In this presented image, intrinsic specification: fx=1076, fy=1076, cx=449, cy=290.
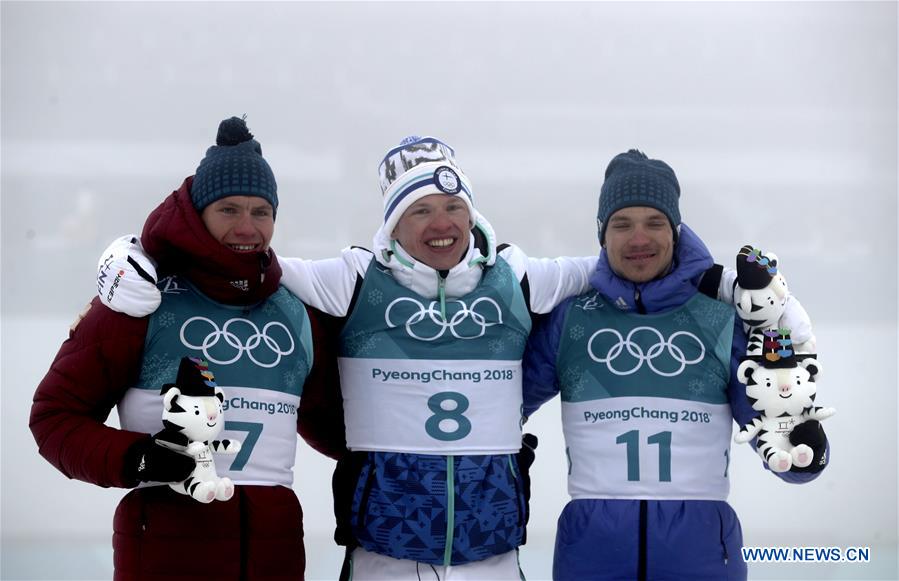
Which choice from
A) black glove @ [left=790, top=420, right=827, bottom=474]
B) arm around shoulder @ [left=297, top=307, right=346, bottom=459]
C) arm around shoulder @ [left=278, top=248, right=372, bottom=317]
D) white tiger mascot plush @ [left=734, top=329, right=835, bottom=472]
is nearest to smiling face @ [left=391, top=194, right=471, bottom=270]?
arm around shoulder @ [left=278, top=248, right=372, bottom=317]

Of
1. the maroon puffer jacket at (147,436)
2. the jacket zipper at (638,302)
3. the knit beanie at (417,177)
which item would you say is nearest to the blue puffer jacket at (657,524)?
the jacket zipper at (638,302)

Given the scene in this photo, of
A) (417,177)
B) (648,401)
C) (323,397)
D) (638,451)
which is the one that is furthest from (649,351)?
(323,397)

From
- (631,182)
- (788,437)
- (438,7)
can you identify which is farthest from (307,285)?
(438,7)

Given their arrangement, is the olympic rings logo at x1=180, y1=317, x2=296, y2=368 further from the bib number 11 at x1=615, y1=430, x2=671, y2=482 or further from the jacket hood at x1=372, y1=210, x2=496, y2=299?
the bib number 11 at x1=615, y1=430, x2=671, y2=482

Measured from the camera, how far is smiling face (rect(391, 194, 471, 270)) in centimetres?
234

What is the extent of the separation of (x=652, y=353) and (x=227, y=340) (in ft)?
3.01

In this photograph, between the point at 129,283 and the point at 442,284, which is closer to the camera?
the point at 129,283

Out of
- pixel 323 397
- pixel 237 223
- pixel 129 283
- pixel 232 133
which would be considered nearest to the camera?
pixel 129 283

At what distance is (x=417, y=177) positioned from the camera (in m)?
2.38

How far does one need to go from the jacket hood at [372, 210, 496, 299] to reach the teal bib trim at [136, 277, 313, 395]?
24 centimetres

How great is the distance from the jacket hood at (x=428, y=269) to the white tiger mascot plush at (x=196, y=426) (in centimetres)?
52

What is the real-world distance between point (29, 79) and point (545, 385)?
2649mm

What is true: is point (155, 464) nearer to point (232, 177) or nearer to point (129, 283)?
point (129, 283)

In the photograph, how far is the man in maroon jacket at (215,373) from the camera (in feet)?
6.97
